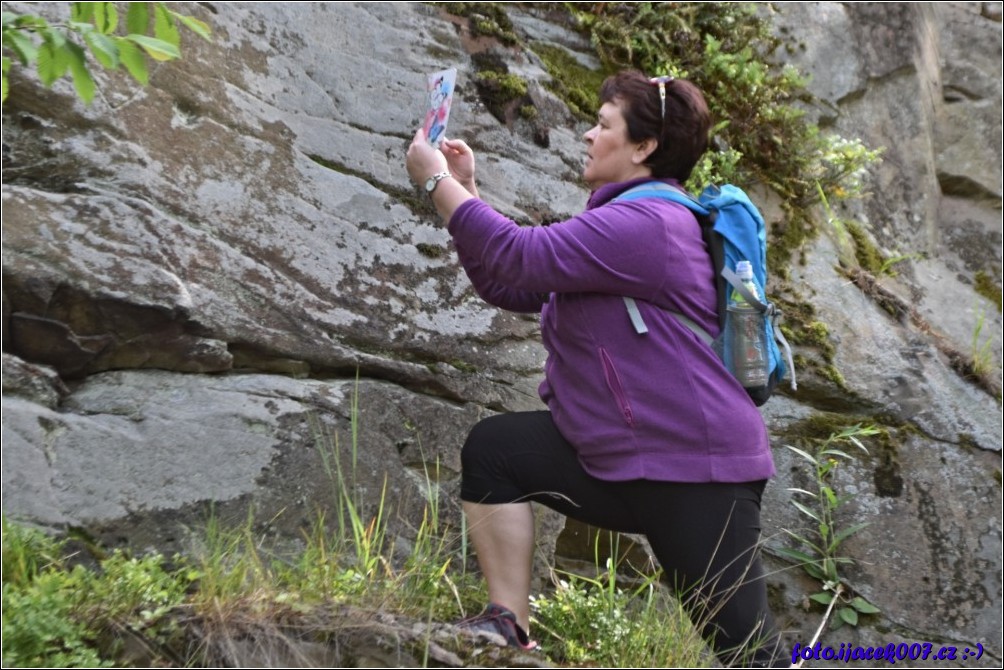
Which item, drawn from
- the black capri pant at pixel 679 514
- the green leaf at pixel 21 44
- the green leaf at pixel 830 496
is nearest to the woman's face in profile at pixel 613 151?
the black capri pant at pixel 679 514

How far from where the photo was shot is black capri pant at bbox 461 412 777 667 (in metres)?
3.34

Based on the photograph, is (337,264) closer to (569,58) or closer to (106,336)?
(106,336)

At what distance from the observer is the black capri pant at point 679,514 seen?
132 inches

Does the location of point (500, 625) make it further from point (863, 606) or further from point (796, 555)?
point (863, 606)

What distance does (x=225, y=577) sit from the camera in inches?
131

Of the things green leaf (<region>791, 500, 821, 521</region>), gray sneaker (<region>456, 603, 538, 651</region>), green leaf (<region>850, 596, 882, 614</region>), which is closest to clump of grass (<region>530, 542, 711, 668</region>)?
gray sneaker (<region>456, 603, 538, 651</region>)

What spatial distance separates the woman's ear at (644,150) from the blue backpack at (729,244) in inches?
4.4

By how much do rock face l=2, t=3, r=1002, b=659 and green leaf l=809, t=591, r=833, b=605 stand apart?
80 millimetres

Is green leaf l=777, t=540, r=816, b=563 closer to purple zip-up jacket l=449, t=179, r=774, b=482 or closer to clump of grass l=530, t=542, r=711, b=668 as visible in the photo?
clump of grass l=530, t=542, r=711, b=668

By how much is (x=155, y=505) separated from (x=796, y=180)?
171 inches

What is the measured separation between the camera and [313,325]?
4.72m

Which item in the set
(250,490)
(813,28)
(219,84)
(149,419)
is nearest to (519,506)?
(250,490)

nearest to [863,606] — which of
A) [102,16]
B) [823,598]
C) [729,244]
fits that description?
[823,598]

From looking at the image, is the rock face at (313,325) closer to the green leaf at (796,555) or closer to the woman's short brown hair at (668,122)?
the green leaf at (796,555)
